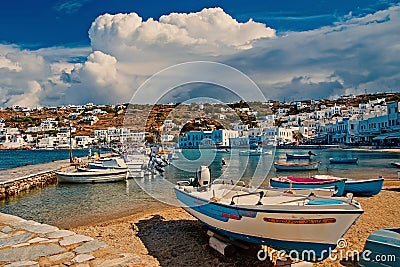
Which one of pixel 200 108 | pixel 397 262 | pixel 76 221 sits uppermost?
pixel 200 108

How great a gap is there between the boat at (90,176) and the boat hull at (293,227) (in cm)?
2107

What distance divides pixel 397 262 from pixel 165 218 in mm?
7788

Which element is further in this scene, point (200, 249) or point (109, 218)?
point (109, 218)

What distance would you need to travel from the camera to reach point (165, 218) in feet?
38.7

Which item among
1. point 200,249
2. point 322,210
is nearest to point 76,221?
point 200,249

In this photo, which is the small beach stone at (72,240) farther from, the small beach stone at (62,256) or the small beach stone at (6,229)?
the small beach stone at (6,229)

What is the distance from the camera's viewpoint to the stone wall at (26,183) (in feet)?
68.1

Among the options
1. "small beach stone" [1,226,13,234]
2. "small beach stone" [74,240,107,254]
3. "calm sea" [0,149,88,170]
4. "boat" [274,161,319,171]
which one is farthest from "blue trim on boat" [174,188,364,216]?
"calm sea" [0,149,88,170]

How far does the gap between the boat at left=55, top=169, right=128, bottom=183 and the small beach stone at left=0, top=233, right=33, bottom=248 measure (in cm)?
2144

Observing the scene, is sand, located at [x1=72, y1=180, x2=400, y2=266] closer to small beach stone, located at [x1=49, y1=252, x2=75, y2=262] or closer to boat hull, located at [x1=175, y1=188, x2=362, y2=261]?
boat hull, located at [x1=175, y1=188, x2=362, y2=261]

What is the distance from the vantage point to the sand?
23.9 feet

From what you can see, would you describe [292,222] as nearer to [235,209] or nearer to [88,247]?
[235,209]

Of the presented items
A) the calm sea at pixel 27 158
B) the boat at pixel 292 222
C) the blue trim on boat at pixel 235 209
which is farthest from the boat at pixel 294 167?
the calm sea at pixel 27 158

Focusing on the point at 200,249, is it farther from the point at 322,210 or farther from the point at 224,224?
the point at 322,210
